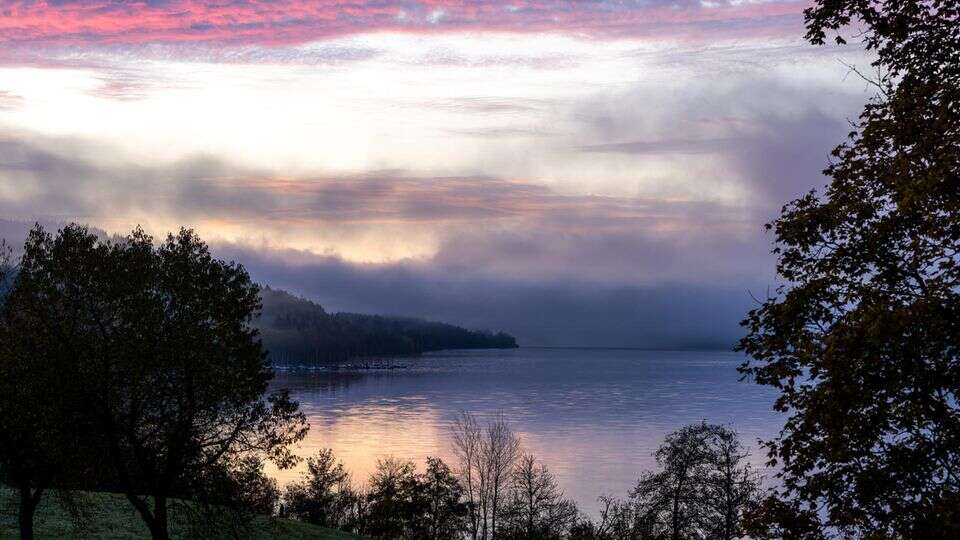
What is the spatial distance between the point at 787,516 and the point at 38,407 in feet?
87.8

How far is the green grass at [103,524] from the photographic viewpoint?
142 ft

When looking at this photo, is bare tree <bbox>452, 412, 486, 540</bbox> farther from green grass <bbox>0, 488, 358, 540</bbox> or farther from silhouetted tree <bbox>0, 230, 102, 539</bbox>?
silhouetted tree <bbox>0, 230, 102, 539</bbox>

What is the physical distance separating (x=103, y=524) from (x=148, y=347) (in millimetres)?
20348

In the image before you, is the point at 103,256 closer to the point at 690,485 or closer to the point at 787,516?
the point at 787,516

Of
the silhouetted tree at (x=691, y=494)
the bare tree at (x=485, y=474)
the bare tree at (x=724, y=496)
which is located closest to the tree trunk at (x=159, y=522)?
the silhouetted tree at (x=691, y=494)

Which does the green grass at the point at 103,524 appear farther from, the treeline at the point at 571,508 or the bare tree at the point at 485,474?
the bare tree at the point at 485,474


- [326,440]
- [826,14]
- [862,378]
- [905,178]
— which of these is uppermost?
[826,14]

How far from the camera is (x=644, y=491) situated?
2667 inches

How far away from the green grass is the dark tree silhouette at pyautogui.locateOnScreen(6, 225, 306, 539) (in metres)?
7.80

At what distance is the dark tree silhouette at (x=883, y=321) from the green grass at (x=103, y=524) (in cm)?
2986

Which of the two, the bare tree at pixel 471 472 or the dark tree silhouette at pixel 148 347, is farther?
the bare tree at pixel 471 472

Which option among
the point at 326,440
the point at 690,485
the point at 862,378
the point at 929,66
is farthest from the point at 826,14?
the point at 326,440

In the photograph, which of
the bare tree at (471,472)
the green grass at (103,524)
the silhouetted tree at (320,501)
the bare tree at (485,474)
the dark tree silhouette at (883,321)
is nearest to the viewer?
the dark tree silhouette at (883,321)

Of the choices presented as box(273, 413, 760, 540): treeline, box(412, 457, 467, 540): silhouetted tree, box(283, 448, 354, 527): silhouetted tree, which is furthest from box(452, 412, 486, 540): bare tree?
box(283, 448, 354, 527): silhouetted tree
